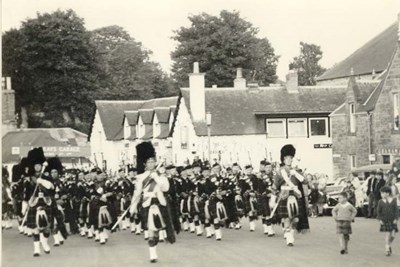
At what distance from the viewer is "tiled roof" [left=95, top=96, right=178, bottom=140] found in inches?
1252

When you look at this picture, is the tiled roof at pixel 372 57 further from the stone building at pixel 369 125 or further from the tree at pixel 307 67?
the stone building at pixel 369 125

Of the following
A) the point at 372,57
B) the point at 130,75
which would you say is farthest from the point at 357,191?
the point at 372,57

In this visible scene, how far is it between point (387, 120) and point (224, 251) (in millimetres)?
13558

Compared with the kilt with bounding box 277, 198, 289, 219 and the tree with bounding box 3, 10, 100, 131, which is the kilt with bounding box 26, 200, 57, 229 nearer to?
the tree with bounding box 3, 10, 100, 131

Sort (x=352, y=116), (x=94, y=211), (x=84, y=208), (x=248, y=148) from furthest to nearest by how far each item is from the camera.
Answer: (x=248, y=148) → (x=352, y=116) → (x=84, y=208) → (x=94, y=211)

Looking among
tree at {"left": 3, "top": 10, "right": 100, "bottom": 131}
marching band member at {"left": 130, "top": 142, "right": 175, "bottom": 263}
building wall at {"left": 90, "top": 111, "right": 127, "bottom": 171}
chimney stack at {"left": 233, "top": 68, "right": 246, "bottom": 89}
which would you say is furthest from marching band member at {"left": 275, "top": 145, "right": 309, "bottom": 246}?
building wall at {"left": 90, "top": 111, "right": 127, "bottom": 171}

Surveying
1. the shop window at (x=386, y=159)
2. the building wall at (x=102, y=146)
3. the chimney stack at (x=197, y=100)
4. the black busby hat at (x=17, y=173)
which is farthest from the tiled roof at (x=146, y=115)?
the black busby hat at (x=17, y=173)

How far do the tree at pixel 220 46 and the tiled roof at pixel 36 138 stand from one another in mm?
3860

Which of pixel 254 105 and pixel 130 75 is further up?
pixel 130 75

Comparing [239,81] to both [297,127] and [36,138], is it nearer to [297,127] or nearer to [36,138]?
[297,127]

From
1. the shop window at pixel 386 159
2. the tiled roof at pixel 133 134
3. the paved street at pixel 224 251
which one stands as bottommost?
the paved street at pixel 224 251

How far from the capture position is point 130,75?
32312 millimetres

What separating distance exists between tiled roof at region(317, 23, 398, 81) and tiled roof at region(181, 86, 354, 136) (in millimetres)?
3012

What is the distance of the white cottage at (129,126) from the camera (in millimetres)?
31094
